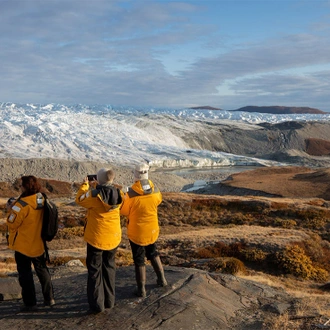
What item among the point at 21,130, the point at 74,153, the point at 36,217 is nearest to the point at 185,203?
the point at 36,217

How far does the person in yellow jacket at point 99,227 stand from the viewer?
7699mm

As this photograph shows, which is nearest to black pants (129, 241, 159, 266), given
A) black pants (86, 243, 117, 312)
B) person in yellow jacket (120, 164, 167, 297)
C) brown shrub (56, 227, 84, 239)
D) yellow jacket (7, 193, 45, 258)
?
person in yellow jacket (120, 164, 167, 297)

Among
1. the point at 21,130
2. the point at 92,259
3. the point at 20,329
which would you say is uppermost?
the point at 21,130

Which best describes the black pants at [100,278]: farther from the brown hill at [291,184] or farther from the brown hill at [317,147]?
the brown hill at [317,147]

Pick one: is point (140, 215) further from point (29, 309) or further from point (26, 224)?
point (29, 309)

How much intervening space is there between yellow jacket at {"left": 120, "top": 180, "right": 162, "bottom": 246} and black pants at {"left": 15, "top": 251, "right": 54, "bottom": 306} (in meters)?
1.69

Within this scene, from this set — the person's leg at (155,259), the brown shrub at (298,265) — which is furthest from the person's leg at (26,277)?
the brown shrub at (298,265)

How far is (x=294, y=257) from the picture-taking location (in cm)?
1747

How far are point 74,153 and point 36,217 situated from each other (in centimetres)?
8386

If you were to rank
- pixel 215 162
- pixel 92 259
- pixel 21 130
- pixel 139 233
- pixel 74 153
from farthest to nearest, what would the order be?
pixel 21 130 < pixel 215 162 < pixel 74 153 < pixel 139 233 < pixel 92 259

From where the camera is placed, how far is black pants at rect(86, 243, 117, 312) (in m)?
7.72

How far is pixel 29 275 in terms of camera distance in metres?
7.82

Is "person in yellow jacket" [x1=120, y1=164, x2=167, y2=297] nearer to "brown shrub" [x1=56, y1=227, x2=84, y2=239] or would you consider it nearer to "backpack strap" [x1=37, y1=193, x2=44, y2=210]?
"backpack strap" [x1=37, y1=193, x2=44, y2=210]

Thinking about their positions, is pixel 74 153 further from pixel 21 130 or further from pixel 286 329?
pixel 286 329
